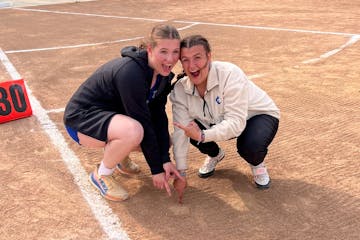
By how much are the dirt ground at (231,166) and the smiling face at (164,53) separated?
910 millimetres

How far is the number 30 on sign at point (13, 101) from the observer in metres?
4.11

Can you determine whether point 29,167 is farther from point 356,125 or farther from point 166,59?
point 356,125

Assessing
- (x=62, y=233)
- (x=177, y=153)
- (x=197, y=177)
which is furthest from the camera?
(x=197, y=177)

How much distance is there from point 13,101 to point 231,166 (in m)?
2.19

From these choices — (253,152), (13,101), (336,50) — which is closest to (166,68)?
(253,152)

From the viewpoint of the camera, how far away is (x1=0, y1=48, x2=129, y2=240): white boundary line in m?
2.60

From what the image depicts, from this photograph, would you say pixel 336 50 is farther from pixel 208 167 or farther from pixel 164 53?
pixel 164 53

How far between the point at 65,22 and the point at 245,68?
5.56 meters

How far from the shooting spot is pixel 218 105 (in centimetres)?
283

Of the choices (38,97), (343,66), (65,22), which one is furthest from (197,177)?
(65,22)

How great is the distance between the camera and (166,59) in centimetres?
256

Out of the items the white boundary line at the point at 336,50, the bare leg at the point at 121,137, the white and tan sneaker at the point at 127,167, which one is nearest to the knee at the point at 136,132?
the bare leg at the point at 121,137

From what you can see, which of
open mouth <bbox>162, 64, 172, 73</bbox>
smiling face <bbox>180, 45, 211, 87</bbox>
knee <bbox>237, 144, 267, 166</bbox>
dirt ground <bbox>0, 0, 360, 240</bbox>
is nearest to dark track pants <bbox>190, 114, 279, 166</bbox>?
knee <bbox>237, 144, 267, 166</bbox>

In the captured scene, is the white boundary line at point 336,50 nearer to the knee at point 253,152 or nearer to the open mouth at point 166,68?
the knee at point 253,152
